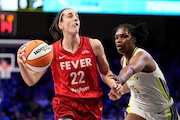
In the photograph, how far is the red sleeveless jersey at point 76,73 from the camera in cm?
318

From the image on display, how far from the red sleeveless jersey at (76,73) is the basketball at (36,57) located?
101mm

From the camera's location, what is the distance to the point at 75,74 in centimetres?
318

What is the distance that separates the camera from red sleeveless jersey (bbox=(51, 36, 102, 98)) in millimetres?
3178

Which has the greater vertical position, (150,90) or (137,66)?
(137,66)

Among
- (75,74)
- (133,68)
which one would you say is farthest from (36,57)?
(133,68)

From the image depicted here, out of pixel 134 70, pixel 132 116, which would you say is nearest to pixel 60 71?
pixel 134 70

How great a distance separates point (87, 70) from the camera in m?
3.19

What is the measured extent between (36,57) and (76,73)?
0.30 m

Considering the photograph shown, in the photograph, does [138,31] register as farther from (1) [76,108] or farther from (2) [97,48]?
(1) [76,108]

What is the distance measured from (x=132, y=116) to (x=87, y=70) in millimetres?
667

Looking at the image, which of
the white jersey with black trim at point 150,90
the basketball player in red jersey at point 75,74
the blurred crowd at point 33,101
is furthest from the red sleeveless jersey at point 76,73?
the blurred crowd at point 33,101

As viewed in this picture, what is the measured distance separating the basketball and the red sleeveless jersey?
10 cm

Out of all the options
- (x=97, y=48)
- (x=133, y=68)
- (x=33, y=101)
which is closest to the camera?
(x=133, y=68)

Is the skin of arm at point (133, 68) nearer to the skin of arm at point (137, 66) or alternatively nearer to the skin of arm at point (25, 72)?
the skin of arm at point (137, 66)
